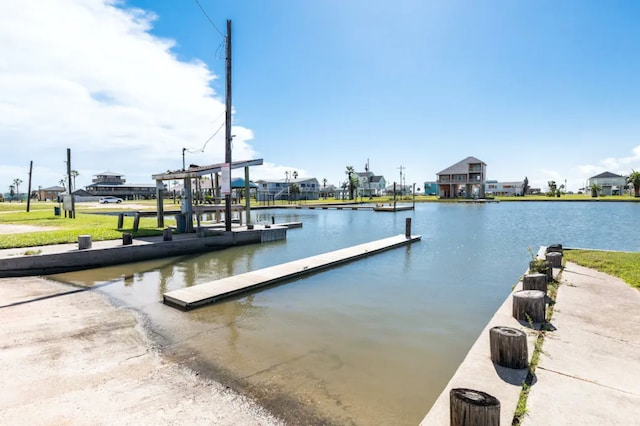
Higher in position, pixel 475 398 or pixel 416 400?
pixel 475 398

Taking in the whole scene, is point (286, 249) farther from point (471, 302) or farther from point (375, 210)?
point (375, 210)

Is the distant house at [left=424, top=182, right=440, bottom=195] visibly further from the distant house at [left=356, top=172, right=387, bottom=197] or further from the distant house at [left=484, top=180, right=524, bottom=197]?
the distant house at [left=484, top=180, right=524, bottom=197]

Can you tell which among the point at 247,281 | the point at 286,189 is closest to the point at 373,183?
the point at 286,189

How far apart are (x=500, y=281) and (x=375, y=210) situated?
134 ft

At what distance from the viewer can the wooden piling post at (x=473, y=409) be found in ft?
10.2

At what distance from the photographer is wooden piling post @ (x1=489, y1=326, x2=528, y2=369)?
4.68 meters

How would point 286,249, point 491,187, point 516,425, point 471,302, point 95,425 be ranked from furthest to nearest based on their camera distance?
point 491,187 → point 286,249 → point 471,302 → point 95,425 → point 516,425

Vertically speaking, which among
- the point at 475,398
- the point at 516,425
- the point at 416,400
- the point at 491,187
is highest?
the point at 491,187

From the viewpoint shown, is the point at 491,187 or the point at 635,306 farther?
the point at 491,187

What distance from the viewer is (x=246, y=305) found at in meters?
8.92

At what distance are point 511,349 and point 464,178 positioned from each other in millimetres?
89571

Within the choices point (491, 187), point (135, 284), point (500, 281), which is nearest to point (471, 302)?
point (500, 281)

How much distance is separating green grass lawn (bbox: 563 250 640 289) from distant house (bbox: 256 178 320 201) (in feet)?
250

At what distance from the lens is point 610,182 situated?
362 feet
